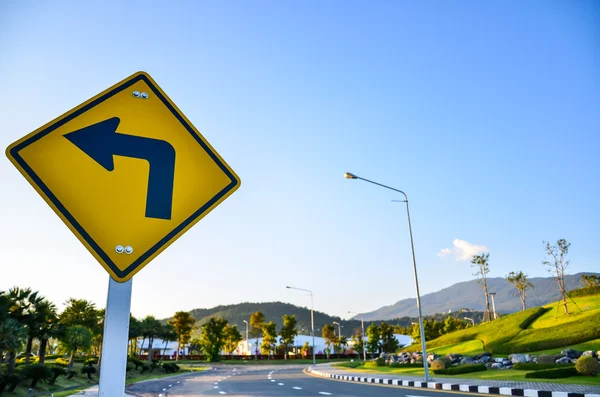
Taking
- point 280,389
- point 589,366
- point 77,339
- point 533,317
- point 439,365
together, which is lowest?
point 280,389

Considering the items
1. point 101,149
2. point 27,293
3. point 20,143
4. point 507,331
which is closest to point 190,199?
point 101,149

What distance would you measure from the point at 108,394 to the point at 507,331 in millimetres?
46978

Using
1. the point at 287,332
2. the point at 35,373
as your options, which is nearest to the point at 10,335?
the point at 35,373

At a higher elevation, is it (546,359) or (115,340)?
(115,340)

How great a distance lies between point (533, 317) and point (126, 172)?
50651 mm

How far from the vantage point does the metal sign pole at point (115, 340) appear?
174 cm

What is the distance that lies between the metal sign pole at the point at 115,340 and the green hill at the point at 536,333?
36.5 m

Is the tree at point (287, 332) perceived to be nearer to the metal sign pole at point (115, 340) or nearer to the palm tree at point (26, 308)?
the palm tree at point (26, 308)

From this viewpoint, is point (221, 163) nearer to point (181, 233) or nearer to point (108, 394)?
point (181, 233)

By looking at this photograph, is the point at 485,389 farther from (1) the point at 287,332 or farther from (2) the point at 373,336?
(1) the point at 287,332

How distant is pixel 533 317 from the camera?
45.2 meters

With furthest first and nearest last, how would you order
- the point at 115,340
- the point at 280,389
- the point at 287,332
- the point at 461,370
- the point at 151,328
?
the point at 287,332
the point at 151,328
the point at 461,370
the point at 280,389
the point at 115,340

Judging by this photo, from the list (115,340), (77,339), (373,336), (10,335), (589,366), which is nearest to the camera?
Answer: (115,340)

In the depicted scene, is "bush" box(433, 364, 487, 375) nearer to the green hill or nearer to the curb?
the curb
